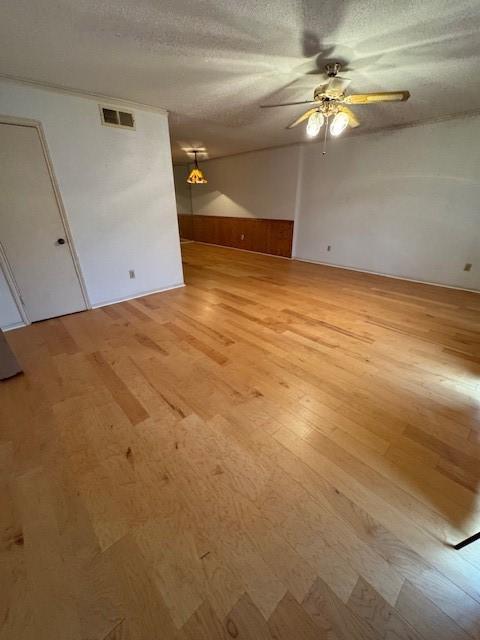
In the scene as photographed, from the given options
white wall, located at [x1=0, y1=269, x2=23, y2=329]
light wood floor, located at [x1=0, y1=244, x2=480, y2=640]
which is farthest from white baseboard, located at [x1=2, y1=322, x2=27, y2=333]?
light wood floor, located at [x1=0, y1=244, x2=480, y2=640]

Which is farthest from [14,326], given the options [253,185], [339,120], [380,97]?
[253,185]

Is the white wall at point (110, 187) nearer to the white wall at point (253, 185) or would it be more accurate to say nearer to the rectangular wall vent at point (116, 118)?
the rectangular wall vent at point (116, 118)

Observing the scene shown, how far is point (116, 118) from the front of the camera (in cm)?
289

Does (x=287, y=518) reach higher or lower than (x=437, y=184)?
lower

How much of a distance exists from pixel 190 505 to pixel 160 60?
10.4ft

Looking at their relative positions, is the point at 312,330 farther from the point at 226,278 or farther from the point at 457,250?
the point at 457,250

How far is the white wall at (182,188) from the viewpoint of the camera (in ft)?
26.6

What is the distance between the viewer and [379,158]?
4.25m

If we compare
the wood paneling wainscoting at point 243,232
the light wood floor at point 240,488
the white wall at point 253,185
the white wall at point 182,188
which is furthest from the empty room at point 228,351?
the white wall at point 182,188

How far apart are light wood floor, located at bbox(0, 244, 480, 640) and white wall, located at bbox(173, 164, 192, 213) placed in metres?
7.22

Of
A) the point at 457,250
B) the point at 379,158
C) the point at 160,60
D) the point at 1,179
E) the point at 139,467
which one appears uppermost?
the point at 160,60

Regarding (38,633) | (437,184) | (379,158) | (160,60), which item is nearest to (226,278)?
(160,60)

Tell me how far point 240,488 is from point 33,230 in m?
3.27

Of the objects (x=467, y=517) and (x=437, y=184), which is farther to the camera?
(x=437, y=184)
